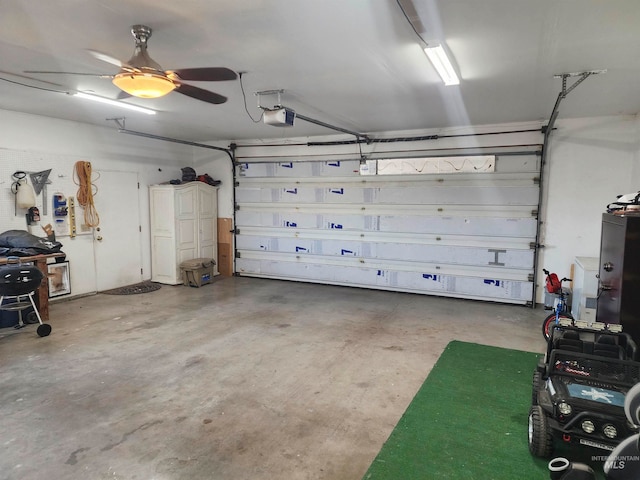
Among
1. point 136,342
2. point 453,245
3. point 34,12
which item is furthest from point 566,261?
point 34,12

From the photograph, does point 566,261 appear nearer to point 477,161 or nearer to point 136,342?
point 477,161

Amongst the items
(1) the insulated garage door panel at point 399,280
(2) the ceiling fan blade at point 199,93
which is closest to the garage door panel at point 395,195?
(1) the insulated garage door panel at point 399,280

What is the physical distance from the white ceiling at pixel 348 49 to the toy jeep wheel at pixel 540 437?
2.49 m

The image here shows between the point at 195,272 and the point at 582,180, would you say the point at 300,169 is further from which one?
the point at 582,180

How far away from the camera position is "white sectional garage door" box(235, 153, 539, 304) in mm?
6055

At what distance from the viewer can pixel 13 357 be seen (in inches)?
153

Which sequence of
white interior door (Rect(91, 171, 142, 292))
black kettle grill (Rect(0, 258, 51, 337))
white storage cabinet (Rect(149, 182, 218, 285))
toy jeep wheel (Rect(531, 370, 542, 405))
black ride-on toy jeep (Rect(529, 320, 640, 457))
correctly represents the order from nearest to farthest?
black ride-on toy jeep (Rect(529, 320, 640, 457)) → toy jeep wheel (Rect(531, 370, 542, 405)) → black kettle grill (Rect(0, 258, 51, 337)) → white interior door (Rect(91, 171, 142, 292)) → white storage cabinet (Rect(149, 182, 218, 285))

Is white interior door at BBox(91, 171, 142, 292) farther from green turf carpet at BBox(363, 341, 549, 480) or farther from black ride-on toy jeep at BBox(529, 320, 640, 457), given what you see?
black ride-on toy jeep at BBox(529, 320, 640, 457)

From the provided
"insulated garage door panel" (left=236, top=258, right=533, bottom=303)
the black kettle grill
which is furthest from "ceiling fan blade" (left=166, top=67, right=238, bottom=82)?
"insulated garage door panel" (left=236, top=258, right=533, bottom=303)

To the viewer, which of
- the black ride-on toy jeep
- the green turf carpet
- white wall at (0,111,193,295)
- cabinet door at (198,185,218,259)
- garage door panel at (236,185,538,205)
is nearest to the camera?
the black ride-on toy jeep

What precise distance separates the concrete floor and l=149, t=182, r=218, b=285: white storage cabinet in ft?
4.32

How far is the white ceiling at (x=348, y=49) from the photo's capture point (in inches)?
95.0

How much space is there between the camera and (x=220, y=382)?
3418mm

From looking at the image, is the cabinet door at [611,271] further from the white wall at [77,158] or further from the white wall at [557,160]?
the white wall at [77,158]
